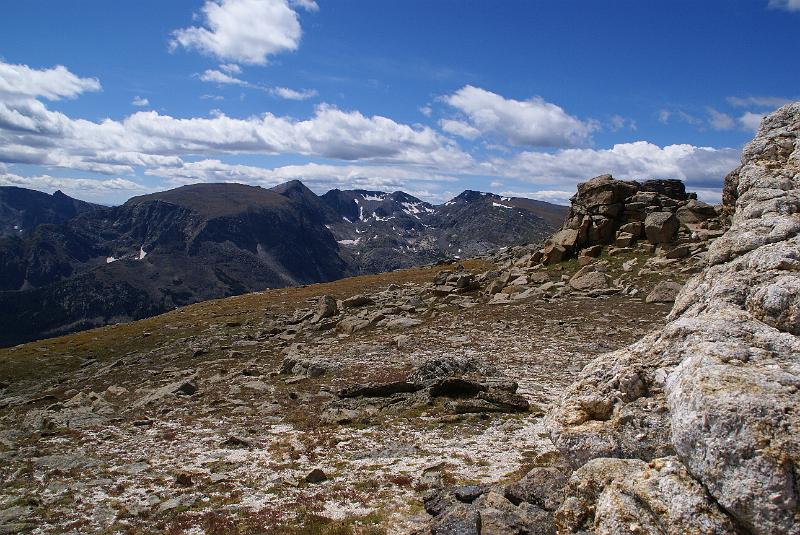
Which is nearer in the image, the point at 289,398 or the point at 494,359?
the point at 289,398

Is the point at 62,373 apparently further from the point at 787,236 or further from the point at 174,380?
the point at 787,236

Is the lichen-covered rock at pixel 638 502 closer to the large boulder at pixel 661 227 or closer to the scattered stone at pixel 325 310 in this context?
the scattered stone at pixel 325 310

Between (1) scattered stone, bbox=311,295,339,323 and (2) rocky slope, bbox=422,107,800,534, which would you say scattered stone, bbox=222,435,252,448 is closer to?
(2) rocky slope, bbox=422,107,800,534

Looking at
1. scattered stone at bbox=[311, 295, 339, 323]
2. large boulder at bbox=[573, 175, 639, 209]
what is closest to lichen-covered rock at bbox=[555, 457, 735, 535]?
scattered stone at bbox=[311, 295, 339, 323]

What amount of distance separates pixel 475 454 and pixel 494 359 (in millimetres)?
15397

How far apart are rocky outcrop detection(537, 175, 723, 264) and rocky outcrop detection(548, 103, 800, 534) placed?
4736cm

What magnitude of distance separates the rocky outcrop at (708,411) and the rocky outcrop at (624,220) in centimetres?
4736

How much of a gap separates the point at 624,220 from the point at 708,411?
61762 mm

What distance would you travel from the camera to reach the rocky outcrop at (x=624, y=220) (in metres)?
57.9

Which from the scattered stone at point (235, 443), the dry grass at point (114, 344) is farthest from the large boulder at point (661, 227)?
the scattered stone at point (235, 443)

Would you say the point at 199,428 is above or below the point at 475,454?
below

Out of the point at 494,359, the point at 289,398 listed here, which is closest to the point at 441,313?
the point at 494,359

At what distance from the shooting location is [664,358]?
402 inches

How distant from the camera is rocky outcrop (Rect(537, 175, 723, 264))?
190 ft
